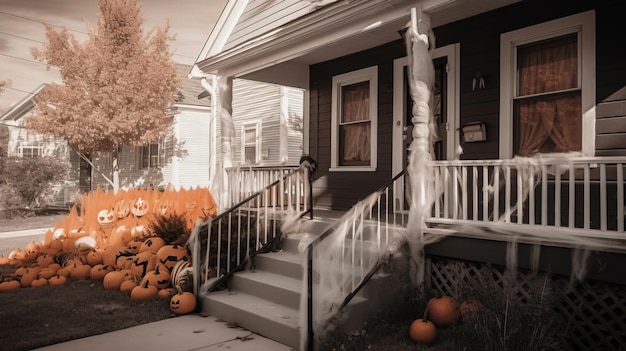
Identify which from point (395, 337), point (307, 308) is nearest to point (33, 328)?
point (307, 308)

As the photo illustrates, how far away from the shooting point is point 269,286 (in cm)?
526

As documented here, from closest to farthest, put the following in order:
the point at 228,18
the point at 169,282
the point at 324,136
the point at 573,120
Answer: the point at 573,120, the point at 169,282, the point at 324,136, the point at 228,18

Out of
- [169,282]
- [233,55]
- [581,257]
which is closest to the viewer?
[581,257]

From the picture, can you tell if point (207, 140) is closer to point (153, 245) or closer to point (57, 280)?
point (153, 245)

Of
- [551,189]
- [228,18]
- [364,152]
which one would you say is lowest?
[551,189]

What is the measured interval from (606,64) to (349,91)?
4.03 meters

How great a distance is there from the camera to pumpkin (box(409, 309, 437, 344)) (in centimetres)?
420

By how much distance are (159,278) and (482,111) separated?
4881 mm

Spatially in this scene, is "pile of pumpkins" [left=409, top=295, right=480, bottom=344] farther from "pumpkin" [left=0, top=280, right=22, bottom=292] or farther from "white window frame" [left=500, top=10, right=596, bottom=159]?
"pumpkin" [left=0, top=280, right=22, bottom=292]

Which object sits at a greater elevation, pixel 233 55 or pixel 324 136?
pixel 233 55

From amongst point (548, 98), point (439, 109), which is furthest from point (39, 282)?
point (548, 98)

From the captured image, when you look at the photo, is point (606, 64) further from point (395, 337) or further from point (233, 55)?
point (233, 55)

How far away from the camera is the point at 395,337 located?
4352 mm

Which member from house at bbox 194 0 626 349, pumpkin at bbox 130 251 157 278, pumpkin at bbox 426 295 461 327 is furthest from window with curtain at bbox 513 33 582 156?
pumpkin at bbox 130 251 157 278
